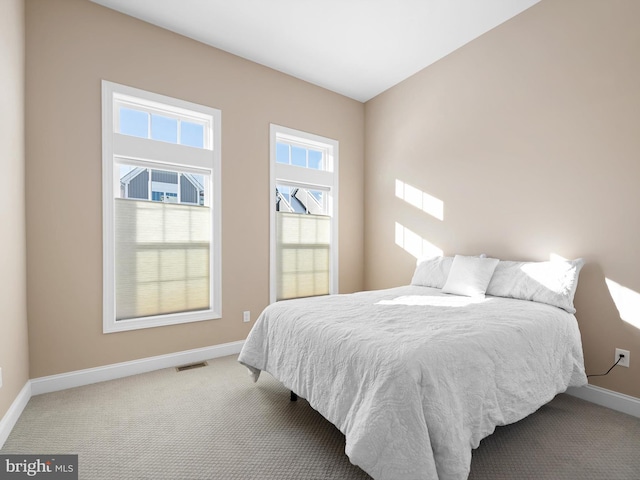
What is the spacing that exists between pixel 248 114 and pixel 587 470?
373 centimetres

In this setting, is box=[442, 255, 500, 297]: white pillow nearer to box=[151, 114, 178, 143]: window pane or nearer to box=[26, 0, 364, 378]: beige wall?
box=[26, 0, 364, 378]: beige wall

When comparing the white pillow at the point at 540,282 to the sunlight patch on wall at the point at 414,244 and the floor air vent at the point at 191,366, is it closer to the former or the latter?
the sunlight patch on wall at the point at 414,244

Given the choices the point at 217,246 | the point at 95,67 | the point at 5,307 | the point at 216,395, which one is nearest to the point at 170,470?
the point at 216,395

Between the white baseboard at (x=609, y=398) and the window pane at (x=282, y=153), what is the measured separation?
3397 millimetres

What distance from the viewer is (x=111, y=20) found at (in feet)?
8.91

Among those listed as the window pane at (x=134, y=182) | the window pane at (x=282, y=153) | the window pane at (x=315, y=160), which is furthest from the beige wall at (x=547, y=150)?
the window pane at (x=134, y=182)

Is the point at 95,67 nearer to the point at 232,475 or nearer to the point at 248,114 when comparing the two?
the point at 248,114

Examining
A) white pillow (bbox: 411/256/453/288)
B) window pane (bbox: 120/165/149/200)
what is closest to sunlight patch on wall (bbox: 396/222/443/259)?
white pillow (bbox: 411/256/453/288)

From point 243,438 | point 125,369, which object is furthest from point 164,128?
point 243,438

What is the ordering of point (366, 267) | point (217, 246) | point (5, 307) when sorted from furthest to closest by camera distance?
1. point (366, 267)
2. point (217, 246)
3. point (5, 307)

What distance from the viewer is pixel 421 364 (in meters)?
1.36

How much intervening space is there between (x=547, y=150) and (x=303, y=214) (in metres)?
2.46

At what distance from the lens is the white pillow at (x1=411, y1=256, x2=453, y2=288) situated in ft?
10.2

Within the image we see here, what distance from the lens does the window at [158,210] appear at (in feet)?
8.96
